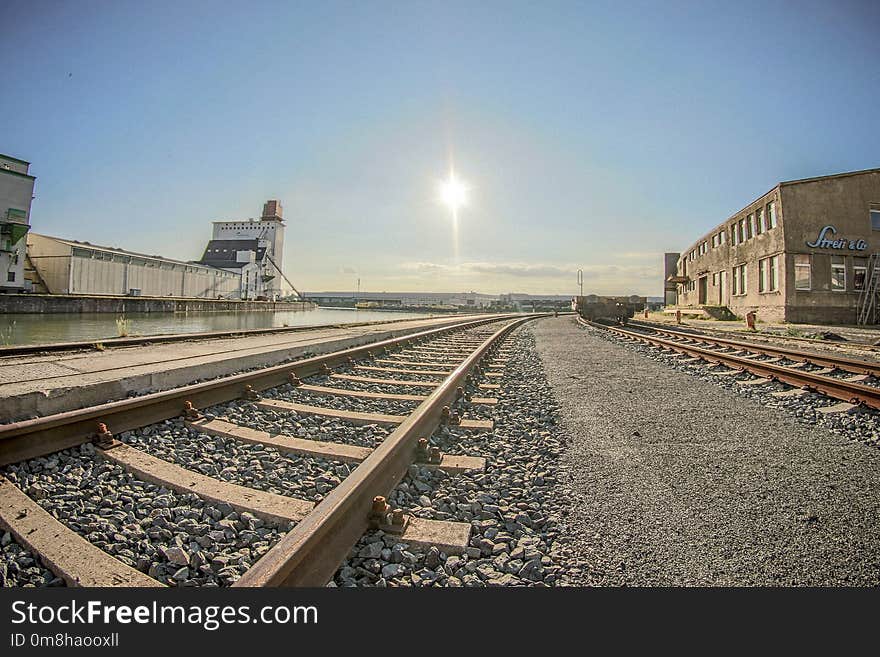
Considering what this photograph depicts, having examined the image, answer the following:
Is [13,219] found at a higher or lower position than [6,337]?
higher

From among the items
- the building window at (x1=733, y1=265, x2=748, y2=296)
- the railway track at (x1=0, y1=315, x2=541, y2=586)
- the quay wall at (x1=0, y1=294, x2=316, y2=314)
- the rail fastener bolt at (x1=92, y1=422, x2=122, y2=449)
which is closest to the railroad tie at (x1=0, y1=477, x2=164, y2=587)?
the railway track at (x1=0, y1=315, x2=541, y2=586)

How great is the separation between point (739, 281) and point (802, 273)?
5814 mm

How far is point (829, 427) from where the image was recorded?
4180mm

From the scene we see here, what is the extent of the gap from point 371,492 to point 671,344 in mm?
10859

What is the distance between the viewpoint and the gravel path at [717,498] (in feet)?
6.18

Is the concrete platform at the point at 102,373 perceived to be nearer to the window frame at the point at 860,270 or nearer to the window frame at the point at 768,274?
the window frame at the point at 768,274

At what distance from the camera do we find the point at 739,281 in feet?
92.2

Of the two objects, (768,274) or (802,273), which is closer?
(802,273)

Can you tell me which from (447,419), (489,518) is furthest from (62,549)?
(447,419)

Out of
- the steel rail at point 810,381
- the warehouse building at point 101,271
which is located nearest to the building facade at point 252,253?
the warehouse building at point 101,271

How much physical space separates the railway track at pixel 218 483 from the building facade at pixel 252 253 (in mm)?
72132

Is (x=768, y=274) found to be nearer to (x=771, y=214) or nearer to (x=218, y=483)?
(x=771, y=214)

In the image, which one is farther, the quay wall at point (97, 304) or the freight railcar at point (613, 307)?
the quay wall at point (97, 304)

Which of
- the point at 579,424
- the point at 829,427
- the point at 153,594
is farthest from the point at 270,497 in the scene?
the point at 829,427
